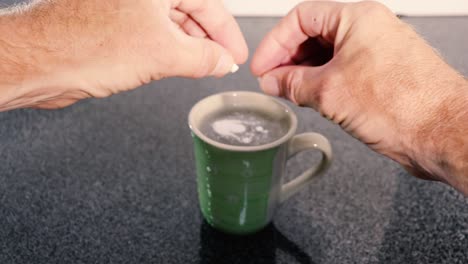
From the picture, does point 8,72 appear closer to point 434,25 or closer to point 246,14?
point 246,14

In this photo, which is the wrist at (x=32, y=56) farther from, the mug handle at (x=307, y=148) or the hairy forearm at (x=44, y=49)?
the mug handle at (x=307, y=148)

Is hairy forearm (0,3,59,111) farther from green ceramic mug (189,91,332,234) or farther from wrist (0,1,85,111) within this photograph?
green ceramic mug (189,91,332,234)

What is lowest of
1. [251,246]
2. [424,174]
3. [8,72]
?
[251,246]

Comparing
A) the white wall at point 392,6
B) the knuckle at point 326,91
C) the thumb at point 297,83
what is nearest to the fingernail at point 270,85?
the thumb at point 297,83

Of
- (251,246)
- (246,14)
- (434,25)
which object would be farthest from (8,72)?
(434,25)

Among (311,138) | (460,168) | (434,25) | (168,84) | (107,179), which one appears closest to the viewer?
(460,168)

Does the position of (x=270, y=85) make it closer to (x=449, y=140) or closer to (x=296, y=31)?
(x=296, y=31)

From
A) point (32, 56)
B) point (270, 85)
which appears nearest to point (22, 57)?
point (32, 56)
